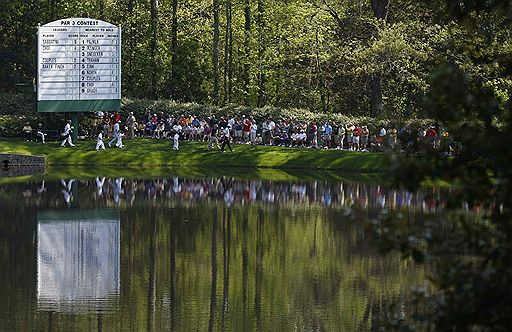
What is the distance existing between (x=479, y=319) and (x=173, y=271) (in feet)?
59.2

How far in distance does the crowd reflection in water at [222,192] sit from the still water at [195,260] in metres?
0.09

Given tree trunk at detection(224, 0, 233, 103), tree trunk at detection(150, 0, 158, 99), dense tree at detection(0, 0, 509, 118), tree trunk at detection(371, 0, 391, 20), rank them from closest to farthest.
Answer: dense tree at detection(0, 0, 509, 118) → tree trunk at detection(371, 0, 391, 20) → tree trunk at detection(150, 0, 158, 99) → tree trunk at detection(224, 0, 233, 103)

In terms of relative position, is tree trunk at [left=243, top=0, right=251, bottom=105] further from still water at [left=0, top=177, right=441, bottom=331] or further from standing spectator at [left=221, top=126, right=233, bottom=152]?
still water at [left=0, top=177, right=441, bottom=331]

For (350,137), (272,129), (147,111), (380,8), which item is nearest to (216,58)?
(147,111)

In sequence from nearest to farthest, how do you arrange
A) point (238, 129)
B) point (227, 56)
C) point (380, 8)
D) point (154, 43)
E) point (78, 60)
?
point (78, 60) → point (238, 129) → point (380, 8) → point (154, 43) → point (227, 56)

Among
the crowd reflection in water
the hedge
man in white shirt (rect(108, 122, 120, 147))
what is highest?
the hedge

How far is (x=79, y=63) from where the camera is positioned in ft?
190

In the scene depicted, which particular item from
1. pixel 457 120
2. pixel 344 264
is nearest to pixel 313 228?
pixel 344 264

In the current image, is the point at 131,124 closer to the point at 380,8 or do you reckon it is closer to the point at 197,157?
the point at 197,157

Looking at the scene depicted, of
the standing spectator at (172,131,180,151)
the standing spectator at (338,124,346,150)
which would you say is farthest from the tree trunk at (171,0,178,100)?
the standing spectator at (338,124,346,150)

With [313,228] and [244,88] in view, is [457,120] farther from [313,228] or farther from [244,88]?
[244,88]

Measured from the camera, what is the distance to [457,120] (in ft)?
39.0

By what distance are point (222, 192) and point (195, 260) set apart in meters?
15.1

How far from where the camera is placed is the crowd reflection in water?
136 ft
